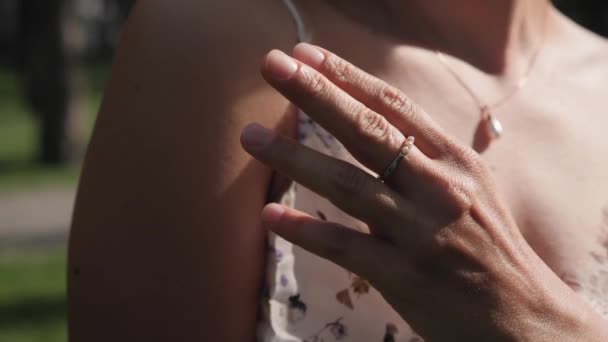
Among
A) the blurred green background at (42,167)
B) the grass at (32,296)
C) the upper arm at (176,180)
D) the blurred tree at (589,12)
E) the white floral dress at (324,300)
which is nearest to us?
the upper arm at (176,180)

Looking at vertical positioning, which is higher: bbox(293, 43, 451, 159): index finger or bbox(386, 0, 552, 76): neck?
bbox(386, 0, 552, 76): neck

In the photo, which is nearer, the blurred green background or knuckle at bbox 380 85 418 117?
knuckle at bbox 380 85 418 117

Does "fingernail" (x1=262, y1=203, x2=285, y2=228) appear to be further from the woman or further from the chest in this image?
the chest

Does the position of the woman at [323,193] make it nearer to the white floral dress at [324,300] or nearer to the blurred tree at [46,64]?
the white floral dress at [324,300]

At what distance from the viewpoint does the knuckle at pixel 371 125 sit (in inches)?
47.1

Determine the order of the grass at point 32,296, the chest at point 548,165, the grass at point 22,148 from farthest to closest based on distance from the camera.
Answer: the grass at point 22,148 < the grass at point 32,296 < the chest at point 548,165

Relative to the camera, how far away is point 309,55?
4.01ft

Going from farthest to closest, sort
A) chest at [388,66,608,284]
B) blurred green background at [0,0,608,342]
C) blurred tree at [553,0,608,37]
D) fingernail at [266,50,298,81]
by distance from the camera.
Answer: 1. blurred tree at [553,0,608,37]
2. blurred green background at [0,0,608,342]
3. chest at [388,66,608,284]
4. fingernail at [266,50,298,81]

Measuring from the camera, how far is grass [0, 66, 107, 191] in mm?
10531

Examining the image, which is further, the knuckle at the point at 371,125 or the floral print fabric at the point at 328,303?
the floral print fabric at the point at 328,303

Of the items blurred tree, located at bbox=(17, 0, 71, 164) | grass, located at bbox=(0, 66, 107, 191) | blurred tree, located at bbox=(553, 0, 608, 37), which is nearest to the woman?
blurred tree, located at bbox=(553, 0, 608, 37)

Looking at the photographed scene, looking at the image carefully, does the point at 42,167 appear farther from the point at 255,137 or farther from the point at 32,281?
the point at 255,137

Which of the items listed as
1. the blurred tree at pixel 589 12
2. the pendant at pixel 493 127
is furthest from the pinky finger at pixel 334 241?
the blurred tree at pixel 589 12

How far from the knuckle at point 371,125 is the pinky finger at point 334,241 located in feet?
0.44
